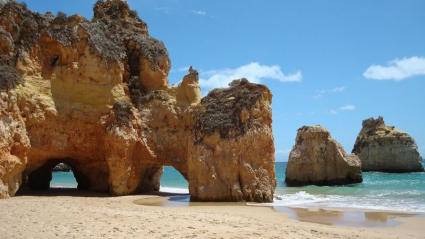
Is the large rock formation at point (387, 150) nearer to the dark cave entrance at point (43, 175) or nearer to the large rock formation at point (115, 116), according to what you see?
the large rock formation at point (115, 116)

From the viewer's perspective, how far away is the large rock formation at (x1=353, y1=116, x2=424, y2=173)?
49031 millimetres

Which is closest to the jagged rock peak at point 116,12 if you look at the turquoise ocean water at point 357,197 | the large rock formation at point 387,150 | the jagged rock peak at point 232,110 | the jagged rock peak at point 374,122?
the jagged rock peak at point 232,110

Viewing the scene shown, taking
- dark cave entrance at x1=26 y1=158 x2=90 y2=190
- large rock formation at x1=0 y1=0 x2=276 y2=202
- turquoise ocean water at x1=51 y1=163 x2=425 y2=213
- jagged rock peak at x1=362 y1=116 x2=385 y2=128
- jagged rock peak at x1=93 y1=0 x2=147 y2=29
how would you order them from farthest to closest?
1. jagged rock peak at x1=362 y1=116 x2=385 y2=128
2. jagged rock peak at x1=93 y1=0 x2=147 y2=29
3. dark cave entrance at x1=26 y1=158 x2=90 y2=190
4. turquoise ocean water at x1=51 y1=163 x2=425 y2=213
5. large rock formation at x1=0 y1=0 x2=276 y2=202

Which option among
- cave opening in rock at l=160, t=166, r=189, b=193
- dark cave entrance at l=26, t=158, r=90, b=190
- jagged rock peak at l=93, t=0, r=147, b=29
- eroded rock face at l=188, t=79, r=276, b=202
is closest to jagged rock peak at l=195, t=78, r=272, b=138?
eroded rock face at l=188, t=79, r=276, b=202

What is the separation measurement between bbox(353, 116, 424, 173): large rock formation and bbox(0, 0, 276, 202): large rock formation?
38.5 m

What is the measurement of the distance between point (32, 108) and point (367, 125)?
4745 cm

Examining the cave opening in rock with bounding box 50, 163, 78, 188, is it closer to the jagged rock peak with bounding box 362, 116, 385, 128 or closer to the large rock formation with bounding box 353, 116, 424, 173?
the large rock formation with bounding box 353, 116, 424, 173

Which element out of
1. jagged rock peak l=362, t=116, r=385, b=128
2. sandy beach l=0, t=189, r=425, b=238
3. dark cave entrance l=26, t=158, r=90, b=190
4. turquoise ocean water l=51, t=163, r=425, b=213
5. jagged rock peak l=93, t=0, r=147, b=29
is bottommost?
sandy beach l=0, t=189, r=425, b=238

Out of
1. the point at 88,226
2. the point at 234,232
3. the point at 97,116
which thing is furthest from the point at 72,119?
the point at 234,232

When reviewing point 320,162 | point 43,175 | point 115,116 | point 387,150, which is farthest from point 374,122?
point 43,175

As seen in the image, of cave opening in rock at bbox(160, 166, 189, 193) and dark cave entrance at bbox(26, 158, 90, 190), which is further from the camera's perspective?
cave opening in rock at bbox(160, 166, 189, 193)

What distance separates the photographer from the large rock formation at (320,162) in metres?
31.6

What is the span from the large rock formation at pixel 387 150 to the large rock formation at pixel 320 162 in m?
19.7

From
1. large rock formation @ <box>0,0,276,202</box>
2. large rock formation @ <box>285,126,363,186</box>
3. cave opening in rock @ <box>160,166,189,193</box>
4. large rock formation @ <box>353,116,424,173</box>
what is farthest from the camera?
large rock formation @ <box>353,116,424,173</box>
